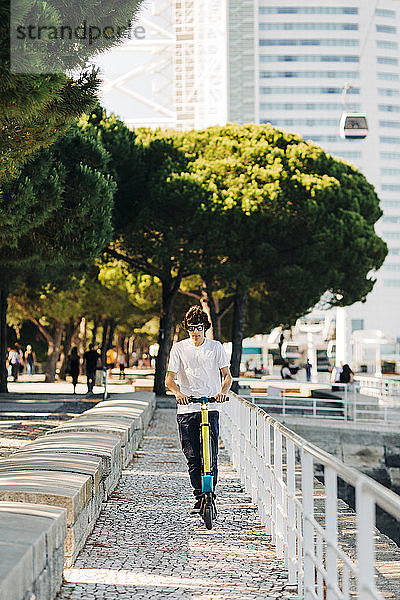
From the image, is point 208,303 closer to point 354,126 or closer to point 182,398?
point 354,126

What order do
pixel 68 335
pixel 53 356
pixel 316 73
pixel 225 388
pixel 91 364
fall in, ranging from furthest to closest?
pixel 316 73, pixel 68 335, pixel 53 356, pixel 91 364, pixel 225 388

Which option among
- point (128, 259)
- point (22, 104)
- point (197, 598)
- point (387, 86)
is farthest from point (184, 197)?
point (387, 86)

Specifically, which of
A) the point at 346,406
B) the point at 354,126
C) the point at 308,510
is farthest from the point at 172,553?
the point at 354,126

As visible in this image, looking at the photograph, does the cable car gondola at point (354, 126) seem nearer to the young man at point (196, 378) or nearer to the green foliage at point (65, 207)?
the green foliage at point (65, 207)

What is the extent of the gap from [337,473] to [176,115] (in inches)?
5541

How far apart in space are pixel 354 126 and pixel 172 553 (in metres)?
31.0

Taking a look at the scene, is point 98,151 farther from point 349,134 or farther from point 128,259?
point 349,134

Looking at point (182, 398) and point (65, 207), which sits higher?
point (65, 207)

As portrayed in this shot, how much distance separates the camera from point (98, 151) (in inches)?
831

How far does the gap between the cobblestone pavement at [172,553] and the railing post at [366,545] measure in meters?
2.22

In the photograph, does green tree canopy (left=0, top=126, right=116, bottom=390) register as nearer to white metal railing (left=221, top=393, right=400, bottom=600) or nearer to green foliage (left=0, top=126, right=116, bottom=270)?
green foliage (left=0, top=126, right=116, bottom=270)

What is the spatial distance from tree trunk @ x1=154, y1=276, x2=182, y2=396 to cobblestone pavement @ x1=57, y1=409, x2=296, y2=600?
→ 2277cm

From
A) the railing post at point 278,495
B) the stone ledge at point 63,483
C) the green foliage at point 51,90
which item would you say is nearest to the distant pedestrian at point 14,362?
the stone ledge at point 63,483

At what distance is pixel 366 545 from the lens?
3.19 meters
